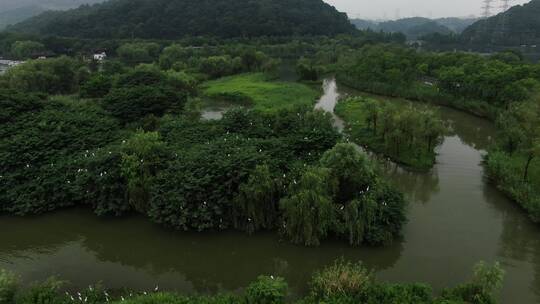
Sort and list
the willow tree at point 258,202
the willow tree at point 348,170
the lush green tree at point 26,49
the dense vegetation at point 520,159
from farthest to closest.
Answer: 1. the lush green tree at point 26,49
2. the dense vegetation at point 520,159
3. the willow tree at point 348,170
4. the willow tree at point 258,202

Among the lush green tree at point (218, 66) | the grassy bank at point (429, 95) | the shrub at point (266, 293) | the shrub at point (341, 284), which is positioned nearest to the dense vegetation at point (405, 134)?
the grassy bank at point (429, 95)

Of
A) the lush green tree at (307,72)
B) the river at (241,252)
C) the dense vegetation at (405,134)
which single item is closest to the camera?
the river at (241,252)

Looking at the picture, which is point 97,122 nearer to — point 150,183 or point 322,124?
point 150,183

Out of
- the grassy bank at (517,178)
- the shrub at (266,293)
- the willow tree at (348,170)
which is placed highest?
the willow tree at (348,170)

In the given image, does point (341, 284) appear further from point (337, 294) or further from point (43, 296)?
point (43, 296)

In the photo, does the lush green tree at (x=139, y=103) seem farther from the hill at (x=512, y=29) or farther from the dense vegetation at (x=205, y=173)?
the hill at (x=512, y=29)

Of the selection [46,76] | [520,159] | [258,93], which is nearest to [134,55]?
[46,76]

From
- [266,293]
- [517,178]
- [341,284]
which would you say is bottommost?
[517,178]
